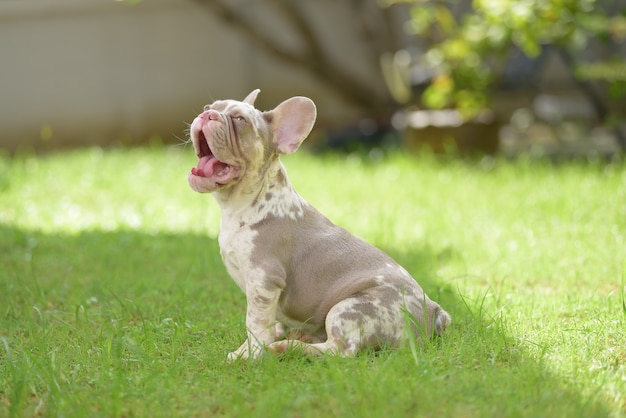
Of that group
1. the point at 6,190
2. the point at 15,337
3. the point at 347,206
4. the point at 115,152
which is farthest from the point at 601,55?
the point at 15,337

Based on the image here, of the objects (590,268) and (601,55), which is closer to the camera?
(590,268)

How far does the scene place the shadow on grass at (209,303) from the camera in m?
2.55

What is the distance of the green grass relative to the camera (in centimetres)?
258

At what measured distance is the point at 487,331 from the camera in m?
3.17

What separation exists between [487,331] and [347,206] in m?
3.12

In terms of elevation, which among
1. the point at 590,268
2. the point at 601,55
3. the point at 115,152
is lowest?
the point at 115,152

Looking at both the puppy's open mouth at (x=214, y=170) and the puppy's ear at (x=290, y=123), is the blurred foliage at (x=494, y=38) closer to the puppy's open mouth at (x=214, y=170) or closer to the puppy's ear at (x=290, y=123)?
the puppy's ear at (x=290, y=123)

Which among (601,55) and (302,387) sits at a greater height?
(601,55)

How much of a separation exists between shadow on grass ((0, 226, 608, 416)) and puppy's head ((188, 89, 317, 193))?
2.17 ft

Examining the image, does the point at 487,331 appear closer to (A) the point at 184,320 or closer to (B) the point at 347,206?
(A) the point at 184,320

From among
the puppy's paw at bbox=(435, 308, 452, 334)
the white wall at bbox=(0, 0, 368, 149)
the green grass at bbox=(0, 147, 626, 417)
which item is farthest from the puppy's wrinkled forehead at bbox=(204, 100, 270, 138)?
the white wall at bbox=(0, 0, 368, 149)

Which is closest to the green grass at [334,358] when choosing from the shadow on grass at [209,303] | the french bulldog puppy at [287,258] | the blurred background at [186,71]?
the shadow on grass at [209,303]

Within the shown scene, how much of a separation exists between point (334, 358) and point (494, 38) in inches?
187

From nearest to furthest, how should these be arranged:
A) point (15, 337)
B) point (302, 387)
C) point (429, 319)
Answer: point (302, 387) → point (429, 319) → point (15, 337)
